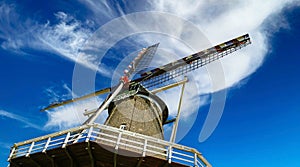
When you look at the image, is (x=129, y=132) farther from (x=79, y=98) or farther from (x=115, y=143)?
(x=79, y=98)

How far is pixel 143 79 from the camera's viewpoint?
16.5 m

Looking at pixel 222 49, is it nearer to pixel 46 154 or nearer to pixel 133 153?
pixel 133 153

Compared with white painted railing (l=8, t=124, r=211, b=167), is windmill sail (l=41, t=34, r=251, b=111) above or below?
above

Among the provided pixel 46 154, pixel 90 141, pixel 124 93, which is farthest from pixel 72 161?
pixel 124 93

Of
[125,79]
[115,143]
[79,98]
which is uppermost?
[79,98]

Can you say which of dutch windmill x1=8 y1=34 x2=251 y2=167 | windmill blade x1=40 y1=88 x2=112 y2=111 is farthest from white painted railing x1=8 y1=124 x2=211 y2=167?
windmill blade x1=40 y1=88 x2=112 y2=111

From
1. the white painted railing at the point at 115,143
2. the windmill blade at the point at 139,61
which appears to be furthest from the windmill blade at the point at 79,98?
the white painted railing at the point at 115,143

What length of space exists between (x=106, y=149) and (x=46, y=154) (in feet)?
8.24

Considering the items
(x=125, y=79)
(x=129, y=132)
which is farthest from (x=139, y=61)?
(x=129, y=132)

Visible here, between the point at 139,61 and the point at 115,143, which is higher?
the point at 139,61

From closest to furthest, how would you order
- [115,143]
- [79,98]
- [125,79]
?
[115,143]
[125,79]
[79,98]

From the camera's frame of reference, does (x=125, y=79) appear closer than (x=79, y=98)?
Yes

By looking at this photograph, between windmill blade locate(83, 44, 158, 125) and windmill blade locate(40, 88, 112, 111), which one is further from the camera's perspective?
windmill blade locate(40, 88, 112, 111)

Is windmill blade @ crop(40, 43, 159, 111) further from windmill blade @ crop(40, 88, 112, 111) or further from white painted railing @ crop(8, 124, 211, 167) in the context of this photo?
white painted railing @ crop(8, 124, 211, 167)
